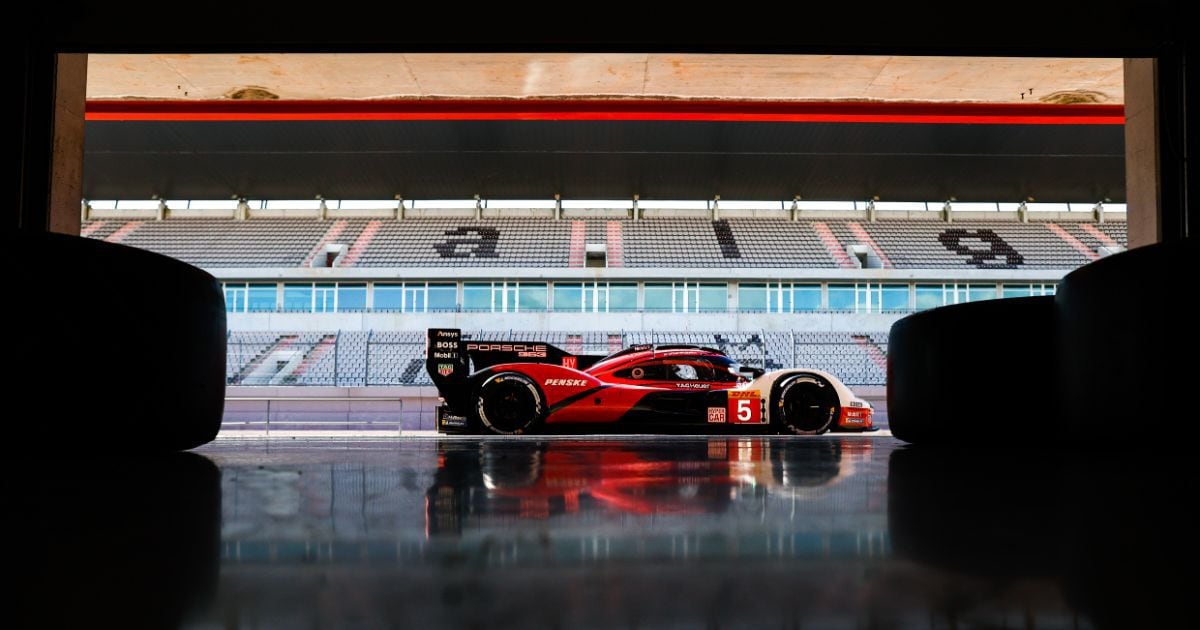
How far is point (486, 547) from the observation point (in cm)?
117

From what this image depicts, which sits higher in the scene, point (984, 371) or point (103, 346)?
point (103, 346)

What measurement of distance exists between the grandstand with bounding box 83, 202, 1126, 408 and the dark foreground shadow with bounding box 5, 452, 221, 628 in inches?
614

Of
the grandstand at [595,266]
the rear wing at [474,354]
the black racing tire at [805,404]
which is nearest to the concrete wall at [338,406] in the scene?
the grandstand at [595,266]

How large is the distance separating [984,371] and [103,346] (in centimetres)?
385

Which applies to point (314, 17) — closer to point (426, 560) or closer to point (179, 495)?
point (179, 495)

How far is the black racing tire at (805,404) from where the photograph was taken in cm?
764

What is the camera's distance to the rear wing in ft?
26.8

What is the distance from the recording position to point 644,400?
749cm
